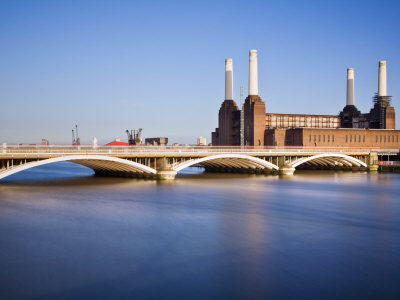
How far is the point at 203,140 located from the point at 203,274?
90327 mm

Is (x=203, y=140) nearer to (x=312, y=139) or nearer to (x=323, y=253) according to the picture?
(x=312, y=139)

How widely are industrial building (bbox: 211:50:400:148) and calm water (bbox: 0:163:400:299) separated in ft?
138

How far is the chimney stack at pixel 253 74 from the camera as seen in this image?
7909cm

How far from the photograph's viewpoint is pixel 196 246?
22.5 meters

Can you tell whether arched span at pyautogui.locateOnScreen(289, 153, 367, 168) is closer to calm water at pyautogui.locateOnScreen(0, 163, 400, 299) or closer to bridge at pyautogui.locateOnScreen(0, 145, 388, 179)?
bridge at pyautogui.locateOnScreen(0, 145, 388, 179)

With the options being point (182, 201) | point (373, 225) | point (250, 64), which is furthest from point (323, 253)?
point (250, 64)

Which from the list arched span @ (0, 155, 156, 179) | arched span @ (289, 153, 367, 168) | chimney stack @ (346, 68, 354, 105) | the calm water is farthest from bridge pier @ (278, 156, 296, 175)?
chimney stack @ (346, 68, 354, 105)

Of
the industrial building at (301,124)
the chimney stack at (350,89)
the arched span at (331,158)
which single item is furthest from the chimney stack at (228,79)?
the chimney stack at (350,89)

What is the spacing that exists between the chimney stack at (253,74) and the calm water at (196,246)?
4270 centimetres

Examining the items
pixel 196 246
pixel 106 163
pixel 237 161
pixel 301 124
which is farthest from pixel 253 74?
pixel 196 246

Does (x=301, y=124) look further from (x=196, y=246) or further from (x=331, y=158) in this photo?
(x=196, y=246)

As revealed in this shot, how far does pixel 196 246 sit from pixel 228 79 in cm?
6676

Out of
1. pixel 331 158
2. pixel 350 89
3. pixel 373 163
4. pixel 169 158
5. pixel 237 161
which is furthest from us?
pixel 350 89

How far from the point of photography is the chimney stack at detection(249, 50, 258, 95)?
79.1 metres
